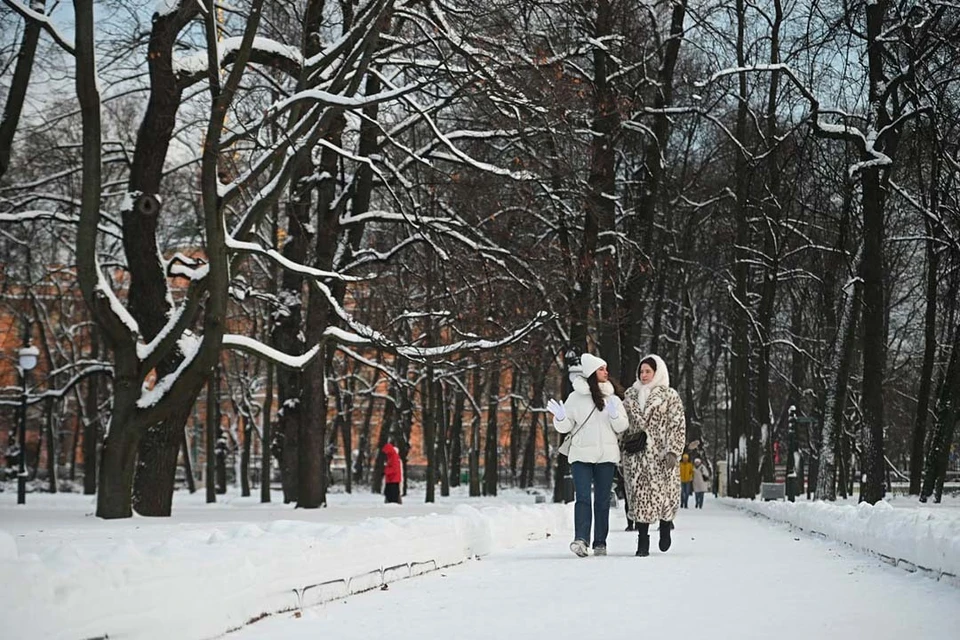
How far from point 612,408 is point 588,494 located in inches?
33.2

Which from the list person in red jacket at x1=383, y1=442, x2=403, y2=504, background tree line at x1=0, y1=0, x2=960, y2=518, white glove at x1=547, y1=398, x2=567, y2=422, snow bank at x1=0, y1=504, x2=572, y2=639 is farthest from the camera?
person in red jacket at x1=383, y1=442, x2=403, y2=504

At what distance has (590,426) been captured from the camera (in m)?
13.4

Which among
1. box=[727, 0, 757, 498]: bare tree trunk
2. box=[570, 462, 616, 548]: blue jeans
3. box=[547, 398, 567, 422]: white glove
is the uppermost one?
box=[727, 0, 757, 498]: bare tree trunk

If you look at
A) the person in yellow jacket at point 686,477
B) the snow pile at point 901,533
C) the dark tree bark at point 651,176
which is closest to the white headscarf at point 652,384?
the snow pile at point 901,533

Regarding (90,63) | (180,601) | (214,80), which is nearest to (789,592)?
(180,601)

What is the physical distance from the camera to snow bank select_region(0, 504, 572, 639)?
5.58 m

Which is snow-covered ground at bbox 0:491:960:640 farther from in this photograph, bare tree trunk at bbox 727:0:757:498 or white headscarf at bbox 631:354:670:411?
bare tree trunk at bbox 727:0:757:498

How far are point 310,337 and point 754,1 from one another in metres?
12.0

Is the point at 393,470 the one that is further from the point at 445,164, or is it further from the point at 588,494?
the point at 588,494

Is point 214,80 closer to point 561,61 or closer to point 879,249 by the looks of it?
point 561,61

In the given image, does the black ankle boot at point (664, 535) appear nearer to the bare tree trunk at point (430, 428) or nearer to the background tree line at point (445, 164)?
the background tree line at point (445, 164)

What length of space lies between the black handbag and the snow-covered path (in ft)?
3.78

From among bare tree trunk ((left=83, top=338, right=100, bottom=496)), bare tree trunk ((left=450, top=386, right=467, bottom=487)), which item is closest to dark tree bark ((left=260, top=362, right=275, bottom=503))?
bare tree trunk ((left=83, top=338, right=100, bottom=496))

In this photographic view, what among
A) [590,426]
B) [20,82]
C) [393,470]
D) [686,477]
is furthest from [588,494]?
[686,477]
